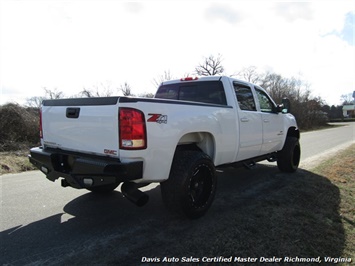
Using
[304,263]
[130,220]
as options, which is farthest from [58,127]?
[304,263]

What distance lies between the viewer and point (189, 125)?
368 cm

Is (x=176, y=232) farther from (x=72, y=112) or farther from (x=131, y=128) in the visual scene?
(x=72, y=112)

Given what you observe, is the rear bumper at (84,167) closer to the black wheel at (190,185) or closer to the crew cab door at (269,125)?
the black wheel at (190,185)

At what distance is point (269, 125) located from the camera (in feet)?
19.2

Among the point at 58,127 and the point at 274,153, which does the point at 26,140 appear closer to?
the point at 58,127

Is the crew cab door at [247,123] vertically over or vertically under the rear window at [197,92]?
under

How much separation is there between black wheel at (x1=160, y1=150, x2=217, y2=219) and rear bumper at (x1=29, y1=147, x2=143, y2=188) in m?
0.57

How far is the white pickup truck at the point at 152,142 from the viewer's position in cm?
313

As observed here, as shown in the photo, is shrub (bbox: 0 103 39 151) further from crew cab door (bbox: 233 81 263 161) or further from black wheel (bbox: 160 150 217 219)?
black wheel (bbox: 160 150 217 219)

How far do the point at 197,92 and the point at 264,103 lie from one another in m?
1.74

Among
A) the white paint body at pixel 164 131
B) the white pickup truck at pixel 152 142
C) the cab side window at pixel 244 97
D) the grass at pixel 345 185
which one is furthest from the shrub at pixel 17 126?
the grass at pixel 345 185

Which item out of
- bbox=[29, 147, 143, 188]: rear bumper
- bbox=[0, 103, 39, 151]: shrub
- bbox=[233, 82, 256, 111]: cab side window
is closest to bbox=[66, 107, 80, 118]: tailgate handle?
bbox=[29, 147, 143, 188]: rear bumper

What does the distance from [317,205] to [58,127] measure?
4.11m

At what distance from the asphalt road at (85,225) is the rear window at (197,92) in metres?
1.73
